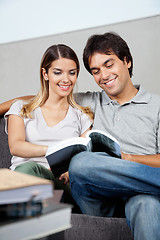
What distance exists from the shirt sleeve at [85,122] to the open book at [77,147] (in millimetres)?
431

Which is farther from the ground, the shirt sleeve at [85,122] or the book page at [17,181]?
the book page at [17,181]

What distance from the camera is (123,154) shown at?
3.59 feet

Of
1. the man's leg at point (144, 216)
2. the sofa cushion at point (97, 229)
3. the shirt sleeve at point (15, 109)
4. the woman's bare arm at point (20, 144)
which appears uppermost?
the shirt sleeve at point (15, 109)

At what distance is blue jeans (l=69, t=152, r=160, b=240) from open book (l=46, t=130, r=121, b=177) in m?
0.03

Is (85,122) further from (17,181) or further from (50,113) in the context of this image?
(17,181)

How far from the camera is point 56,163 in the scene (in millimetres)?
899

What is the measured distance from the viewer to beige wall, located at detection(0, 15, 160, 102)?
1795 mm

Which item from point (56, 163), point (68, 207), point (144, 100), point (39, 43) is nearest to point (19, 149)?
point (56, 163)

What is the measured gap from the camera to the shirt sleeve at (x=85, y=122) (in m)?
1.46

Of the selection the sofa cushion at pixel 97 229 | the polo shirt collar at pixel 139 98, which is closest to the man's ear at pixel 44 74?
the polo shirt collar at pixel 139 98

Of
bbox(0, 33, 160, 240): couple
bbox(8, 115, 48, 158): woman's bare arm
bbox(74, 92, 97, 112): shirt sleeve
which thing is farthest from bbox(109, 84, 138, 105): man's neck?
bbox(8, 115, 48, 158): woman's bare arm

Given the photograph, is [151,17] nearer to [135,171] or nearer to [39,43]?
[39,43]

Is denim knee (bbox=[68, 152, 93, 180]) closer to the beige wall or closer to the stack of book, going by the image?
the stack of book

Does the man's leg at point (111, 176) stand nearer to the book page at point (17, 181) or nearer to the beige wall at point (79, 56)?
the book page at point (17, 181)
